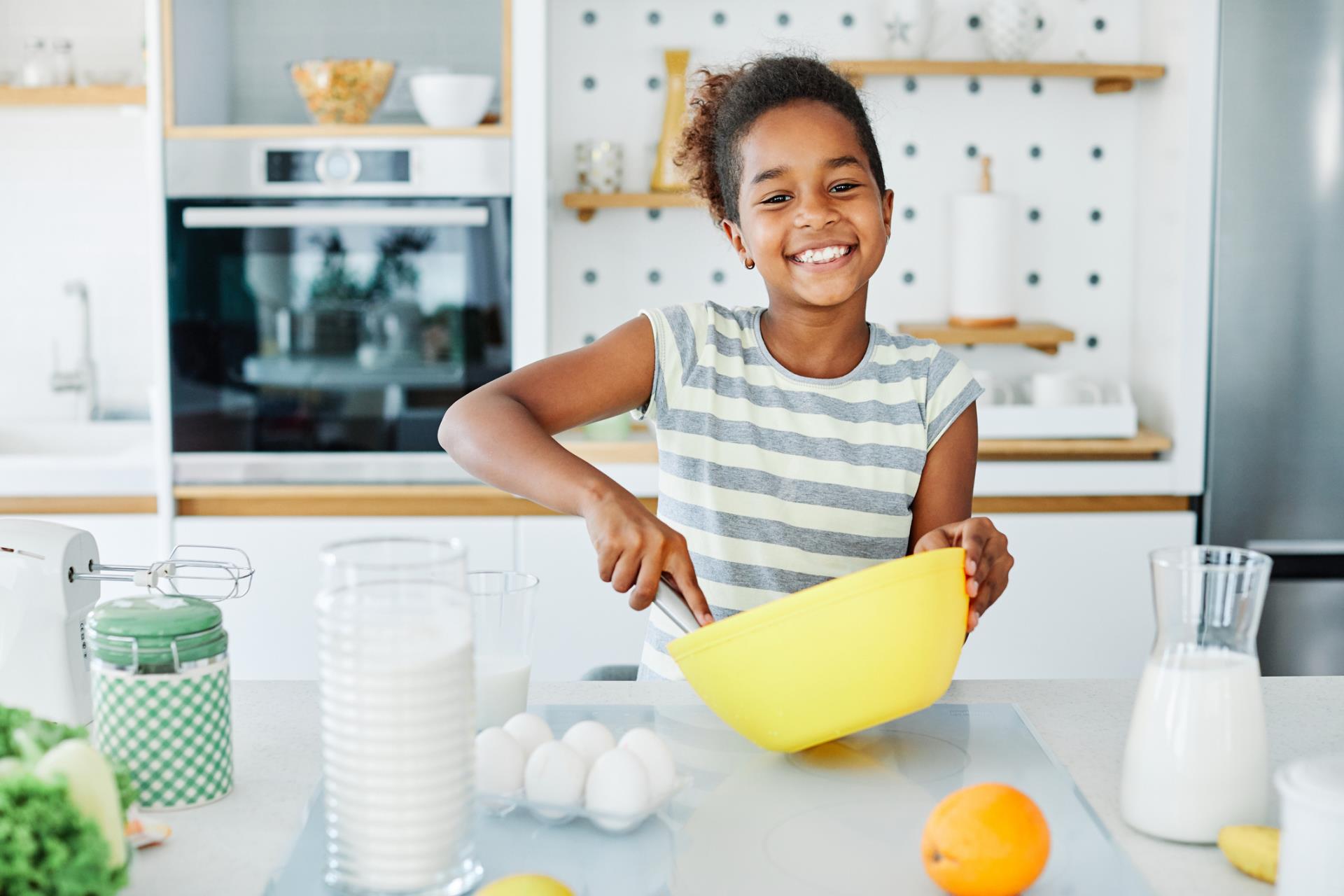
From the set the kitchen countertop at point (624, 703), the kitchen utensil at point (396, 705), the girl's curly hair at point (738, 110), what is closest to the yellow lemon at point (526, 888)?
the kitchen utensil at point (396, 705)

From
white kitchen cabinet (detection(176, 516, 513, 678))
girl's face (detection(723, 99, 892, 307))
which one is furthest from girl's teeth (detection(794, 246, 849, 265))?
white kitchen cabinet (detection(176, 516, 513, 678))

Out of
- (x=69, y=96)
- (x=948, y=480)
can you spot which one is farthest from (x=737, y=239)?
(x=69, y=96)

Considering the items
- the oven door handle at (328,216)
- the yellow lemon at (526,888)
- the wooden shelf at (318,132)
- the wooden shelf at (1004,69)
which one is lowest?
the yellow lemon at (526,888)

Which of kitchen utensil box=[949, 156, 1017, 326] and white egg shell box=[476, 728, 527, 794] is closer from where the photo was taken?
white egg shell box=[476, 728, 527, 794]

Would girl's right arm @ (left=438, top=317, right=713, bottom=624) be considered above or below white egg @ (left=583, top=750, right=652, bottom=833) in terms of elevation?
above

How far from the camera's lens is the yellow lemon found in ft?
2.19

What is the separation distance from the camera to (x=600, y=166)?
2.54 meters

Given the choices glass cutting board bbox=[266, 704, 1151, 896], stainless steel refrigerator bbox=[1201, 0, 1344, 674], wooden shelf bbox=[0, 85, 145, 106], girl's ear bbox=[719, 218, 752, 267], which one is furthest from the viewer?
wooden shelf bbox=[0, 85, 145, 106]

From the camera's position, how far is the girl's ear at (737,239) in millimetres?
1379

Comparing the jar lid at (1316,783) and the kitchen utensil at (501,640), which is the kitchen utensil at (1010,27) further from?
the jar lid at (1316,783)

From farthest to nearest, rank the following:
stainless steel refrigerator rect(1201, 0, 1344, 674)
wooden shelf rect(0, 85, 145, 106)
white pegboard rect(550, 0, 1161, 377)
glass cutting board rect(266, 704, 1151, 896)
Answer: white pegboard rect(550, 0, 1161, 377) < wooden shelf rect(0, 85, 145, 106) < stainless steel refrigerator rect(1201, 0, 1344, 674) < glass cutting board rect(266, 704, 1151, 896)

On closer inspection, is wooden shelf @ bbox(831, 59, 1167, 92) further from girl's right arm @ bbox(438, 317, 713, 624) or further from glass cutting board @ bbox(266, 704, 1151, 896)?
glass cutting board @ bbox(266, 704, 1151, 896)

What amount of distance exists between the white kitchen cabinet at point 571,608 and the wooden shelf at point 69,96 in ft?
3.65

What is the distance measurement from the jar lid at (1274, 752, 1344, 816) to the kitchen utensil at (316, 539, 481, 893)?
0.44m
